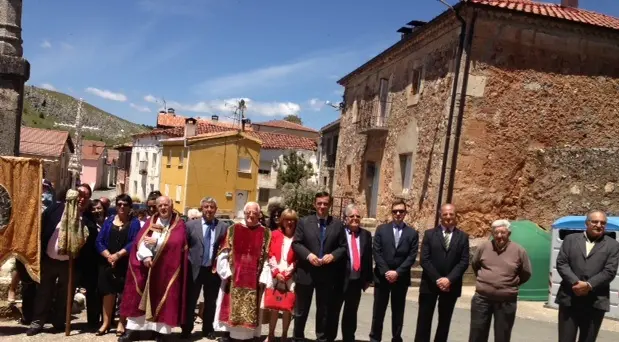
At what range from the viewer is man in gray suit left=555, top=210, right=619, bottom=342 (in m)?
5.49

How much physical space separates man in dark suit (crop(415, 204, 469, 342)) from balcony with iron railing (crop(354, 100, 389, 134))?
40.1 ft

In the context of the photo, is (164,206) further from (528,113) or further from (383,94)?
(383,94)

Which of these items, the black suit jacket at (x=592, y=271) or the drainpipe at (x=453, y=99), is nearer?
the black suit jacket at (x=592, y=271)

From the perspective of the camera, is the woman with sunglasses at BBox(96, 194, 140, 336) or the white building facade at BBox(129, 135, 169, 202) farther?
the white building facade at BBox(129, 135, 169, 202)

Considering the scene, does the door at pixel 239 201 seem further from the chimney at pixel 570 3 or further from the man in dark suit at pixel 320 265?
the man in dark suit at pixel 320 265

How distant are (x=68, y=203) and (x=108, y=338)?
1.49 m

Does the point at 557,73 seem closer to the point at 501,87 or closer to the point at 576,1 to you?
the point at 501,87

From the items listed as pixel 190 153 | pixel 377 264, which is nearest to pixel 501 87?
pixel 377 264

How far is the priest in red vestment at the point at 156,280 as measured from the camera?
6102 mm

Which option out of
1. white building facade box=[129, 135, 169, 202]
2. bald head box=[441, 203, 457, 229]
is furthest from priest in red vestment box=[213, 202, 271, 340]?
white building facade box=[129, 135, 169, 202]

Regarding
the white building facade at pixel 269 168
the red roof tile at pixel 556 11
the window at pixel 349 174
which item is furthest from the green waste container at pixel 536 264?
the white building facade at pixel 269 168

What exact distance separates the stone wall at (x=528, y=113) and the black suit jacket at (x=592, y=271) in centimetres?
824

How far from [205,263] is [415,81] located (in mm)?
11539

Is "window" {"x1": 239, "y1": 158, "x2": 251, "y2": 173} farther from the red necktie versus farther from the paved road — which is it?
the red necktie
